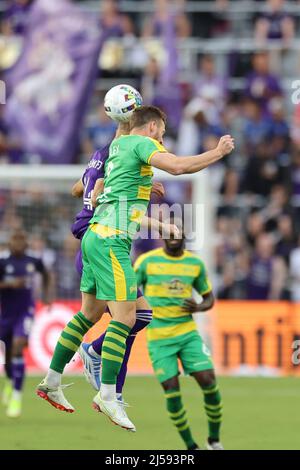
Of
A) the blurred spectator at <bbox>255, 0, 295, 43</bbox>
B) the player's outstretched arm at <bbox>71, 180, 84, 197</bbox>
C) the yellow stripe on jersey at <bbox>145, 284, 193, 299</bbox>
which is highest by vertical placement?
the blurred spectator at <bbox>255, 0, 295, 43</bbox>

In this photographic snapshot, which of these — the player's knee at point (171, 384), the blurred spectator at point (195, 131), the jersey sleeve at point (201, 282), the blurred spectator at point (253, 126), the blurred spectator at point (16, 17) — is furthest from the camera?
the blurred spectator at point (16, 17)

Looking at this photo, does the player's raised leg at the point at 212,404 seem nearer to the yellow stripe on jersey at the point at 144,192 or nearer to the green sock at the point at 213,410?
the green sock at the point at 213,410

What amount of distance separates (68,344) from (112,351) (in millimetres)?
476

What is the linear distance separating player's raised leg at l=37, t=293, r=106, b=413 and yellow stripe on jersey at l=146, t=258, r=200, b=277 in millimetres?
3652

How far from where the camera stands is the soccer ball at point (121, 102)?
10.7 meters

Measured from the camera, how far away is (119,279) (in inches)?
415

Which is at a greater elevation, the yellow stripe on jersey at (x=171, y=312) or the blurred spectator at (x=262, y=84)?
the blurred spectator at (x=262, y=84)

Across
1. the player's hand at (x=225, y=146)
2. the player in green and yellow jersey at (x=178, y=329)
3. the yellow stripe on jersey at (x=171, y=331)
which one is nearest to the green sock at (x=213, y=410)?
the player in green and yellow jersey at (x=178, y=329)

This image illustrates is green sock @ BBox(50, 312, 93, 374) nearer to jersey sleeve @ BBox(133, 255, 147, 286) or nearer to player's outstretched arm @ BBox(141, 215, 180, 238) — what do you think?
player's outstretched arm @ BBox(141, 215, 180, 238)

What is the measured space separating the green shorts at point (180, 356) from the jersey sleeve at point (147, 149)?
4075 millimetres

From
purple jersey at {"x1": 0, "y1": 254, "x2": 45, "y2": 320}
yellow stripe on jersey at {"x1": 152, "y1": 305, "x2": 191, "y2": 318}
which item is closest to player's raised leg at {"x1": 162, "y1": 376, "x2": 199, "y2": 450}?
yellow stripe on jersey at {"x1": 152, "y1": 305, "x2": 191, "y2": 318}

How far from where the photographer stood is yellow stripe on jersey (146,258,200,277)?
14570 mm

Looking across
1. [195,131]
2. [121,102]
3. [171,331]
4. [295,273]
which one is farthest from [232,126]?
[121,102]

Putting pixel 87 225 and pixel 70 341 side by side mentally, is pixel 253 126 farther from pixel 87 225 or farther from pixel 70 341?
pixel 70 341
